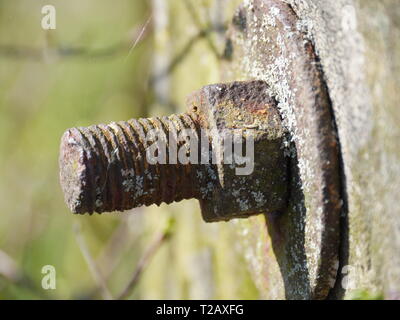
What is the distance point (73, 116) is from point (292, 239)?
1907 millimetres

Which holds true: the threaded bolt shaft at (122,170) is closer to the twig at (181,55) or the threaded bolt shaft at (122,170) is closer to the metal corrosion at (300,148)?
the metal corrosion at (300,148)

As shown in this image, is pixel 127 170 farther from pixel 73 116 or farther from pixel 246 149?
pixel 73 116

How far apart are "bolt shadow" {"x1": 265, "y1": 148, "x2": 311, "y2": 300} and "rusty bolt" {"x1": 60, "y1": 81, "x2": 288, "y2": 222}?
0.02 meters

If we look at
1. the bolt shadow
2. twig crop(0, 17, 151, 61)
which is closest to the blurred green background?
twig crop(0, 17, 151, 61)

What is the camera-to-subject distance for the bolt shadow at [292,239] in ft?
2.38

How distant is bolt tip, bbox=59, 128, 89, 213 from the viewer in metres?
0.72

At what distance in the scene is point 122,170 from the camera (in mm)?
734

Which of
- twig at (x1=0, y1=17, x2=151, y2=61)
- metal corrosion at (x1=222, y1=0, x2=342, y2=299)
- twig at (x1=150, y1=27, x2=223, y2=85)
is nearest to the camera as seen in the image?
metal corrosion at (x1=222, y1=0, x2=342, y2=299)

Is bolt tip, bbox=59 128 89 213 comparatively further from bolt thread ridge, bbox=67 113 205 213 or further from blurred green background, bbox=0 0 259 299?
blurred green background, bbox=0 0 259 299

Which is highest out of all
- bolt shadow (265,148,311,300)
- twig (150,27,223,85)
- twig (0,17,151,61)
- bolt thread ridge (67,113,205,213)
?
twig (0,17,151,61)

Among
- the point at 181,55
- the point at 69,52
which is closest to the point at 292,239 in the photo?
the point at 181,55

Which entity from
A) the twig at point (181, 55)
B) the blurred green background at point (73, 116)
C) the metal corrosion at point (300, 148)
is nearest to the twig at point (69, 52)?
the blurred green background at point (73, 116)

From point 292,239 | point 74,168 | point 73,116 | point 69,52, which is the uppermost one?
point 69,52
